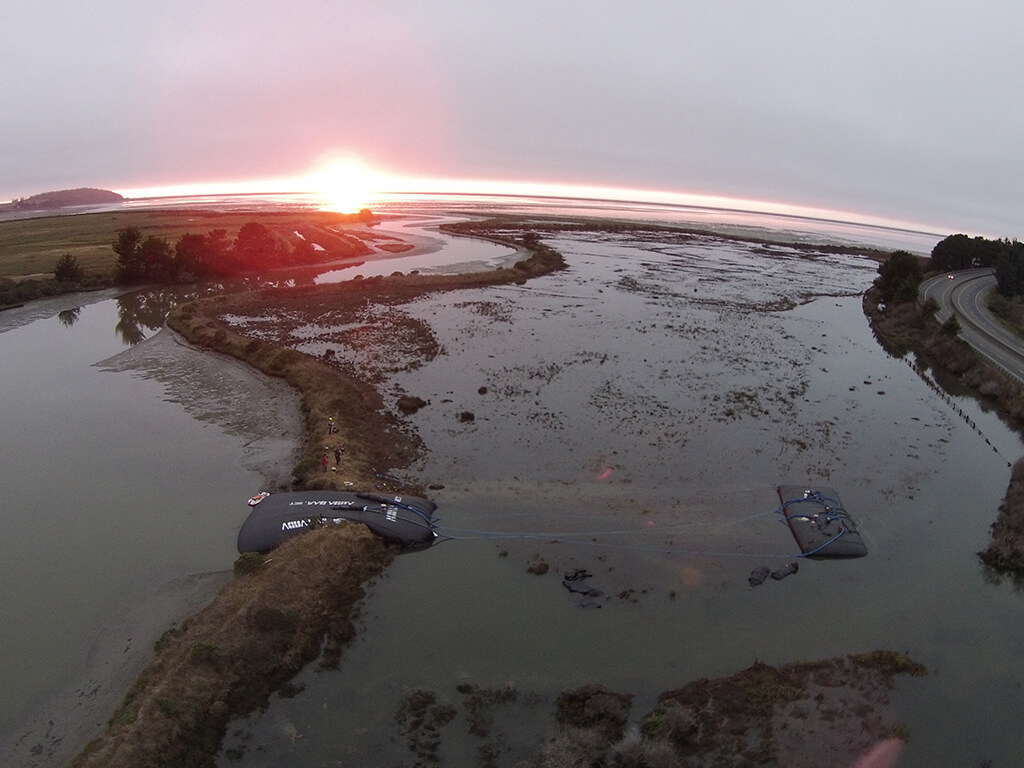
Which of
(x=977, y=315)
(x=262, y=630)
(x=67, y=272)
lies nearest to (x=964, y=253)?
(x=977, y=315)

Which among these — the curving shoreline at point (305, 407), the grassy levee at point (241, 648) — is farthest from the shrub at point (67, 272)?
the grassy levee at point (241, 648)

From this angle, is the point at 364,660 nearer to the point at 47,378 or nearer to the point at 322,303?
the point at 47,378

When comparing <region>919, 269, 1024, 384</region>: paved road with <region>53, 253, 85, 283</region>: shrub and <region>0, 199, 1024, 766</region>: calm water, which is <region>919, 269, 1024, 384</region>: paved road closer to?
<region>0, 199, 1024, 766</region>: calm water

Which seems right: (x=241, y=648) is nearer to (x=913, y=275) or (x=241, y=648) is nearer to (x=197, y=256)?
(x=197, y=256)

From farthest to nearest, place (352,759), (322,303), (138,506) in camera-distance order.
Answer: (322,303)
(138,506)
(352,759)

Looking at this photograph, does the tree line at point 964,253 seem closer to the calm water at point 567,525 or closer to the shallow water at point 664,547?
the shallow water at point 664,547

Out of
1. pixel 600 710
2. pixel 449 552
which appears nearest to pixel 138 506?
pixel 449 552
